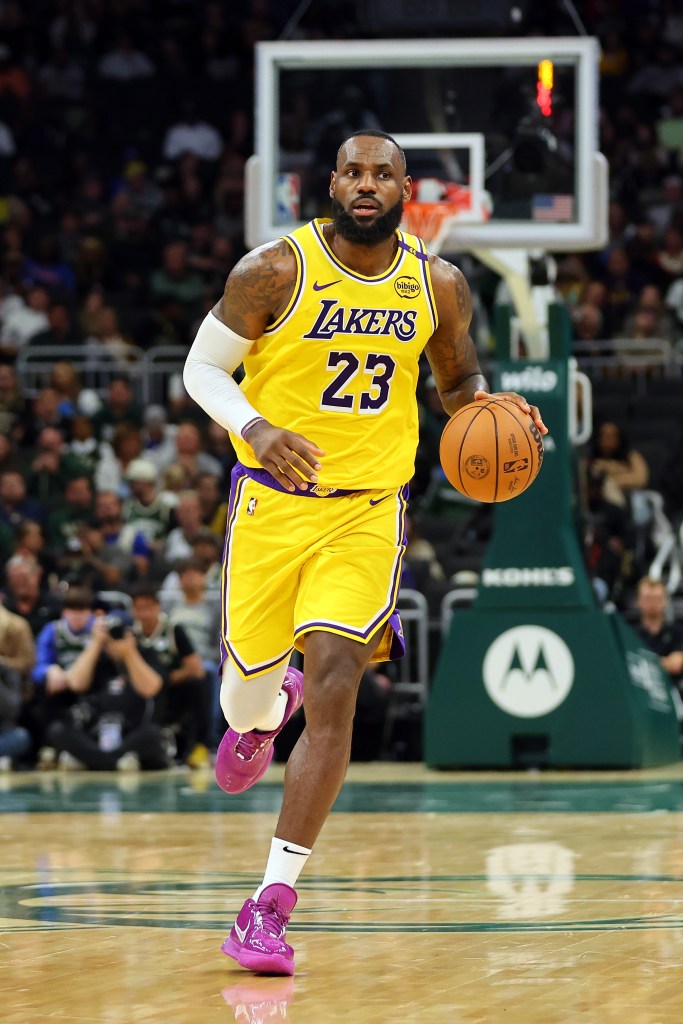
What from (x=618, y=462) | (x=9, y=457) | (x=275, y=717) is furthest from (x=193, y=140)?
(x=275, y=717)

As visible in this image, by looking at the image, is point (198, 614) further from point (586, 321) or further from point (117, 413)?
point (586, 321)

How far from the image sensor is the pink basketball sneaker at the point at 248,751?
20.7 ft

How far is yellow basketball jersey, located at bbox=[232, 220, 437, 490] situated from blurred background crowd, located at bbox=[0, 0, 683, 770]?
23.5 feet

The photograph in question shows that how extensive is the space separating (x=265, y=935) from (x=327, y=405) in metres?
1.54

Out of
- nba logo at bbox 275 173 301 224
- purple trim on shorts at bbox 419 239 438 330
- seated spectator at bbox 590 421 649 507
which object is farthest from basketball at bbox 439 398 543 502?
seated spectator at bbox 590 421 649 507

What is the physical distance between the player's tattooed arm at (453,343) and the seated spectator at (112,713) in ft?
23.2

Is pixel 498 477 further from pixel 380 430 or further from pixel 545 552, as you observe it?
pixel 545 552

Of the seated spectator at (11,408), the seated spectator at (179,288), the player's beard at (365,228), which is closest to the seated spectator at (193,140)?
the seated spectator at (179,288)

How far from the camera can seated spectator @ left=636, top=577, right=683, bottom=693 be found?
531 inches

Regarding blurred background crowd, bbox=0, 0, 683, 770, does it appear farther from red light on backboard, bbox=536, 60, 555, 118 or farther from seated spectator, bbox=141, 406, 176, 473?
red light on backboard, bbox=536, 60, 555, 118

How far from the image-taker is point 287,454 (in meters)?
5.16

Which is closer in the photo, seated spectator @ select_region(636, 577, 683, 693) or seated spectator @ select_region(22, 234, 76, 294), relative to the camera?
seated spectator @ select_region(636, 577, 683, 693)

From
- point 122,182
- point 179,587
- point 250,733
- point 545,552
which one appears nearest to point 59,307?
point 122,182

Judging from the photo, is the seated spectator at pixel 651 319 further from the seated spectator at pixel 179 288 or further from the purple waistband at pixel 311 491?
the purple waistband at pixel 311 491
